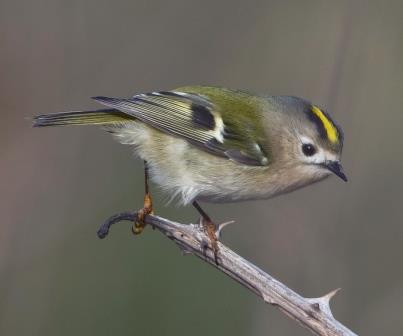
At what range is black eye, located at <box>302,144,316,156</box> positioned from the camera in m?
3.27

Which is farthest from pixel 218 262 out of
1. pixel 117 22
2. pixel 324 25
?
pixel 117 22

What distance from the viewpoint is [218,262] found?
2615 mm

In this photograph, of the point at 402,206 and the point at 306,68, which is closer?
the point at 402,206

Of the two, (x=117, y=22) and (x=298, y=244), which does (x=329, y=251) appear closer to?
(x=298, y=244)

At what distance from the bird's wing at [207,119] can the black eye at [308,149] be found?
0.51 feet

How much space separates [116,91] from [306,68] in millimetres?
995

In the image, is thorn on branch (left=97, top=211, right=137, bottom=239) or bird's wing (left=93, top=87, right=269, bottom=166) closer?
thorn on branch (left=97, top=211, right=137, bottom=239)

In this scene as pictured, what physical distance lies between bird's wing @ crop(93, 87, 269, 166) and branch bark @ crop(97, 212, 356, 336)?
552 mm

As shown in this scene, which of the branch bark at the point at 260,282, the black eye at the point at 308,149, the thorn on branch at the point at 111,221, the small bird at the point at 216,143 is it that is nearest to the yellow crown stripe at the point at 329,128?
the small bird at the point at 216,143

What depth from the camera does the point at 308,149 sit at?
329cm

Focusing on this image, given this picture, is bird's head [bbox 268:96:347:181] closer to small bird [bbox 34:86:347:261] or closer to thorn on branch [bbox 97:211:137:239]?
small bird [bbox 34:86:347:261]

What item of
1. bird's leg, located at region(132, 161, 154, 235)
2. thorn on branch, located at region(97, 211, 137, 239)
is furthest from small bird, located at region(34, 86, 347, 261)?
thorn on branch, located at region(97, 211, 137, 239)

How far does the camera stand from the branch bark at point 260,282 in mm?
2332

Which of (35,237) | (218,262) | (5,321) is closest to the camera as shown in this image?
(218,262)
